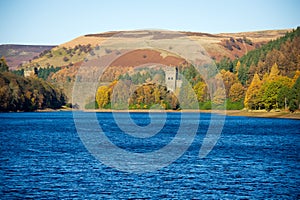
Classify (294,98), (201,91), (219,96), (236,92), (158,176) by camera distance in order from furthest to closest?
(201,91) < (219,96) < (236,92) < (294,98) < (158,176)

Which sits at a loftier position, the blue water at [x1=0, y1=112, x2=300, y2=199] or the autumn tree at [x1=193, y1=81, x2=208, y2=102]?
the blue water at [x1=0, y1=112, x2=300, y2=199]

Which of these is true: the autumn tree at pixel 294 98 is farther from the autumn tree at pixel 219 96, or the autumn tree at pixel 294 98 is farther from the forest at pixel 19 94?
the forest at pixel 19 94

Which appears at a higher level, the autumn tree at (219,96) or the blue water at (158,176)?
the blue water at (158,176)

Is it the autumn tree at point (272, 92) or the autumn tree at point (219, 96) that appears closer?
the autumn tree at point (272, 92)

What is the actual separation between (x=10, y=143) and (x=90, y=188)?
34006 mm

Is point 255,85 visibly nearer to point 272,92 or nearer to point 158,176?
point 272,92

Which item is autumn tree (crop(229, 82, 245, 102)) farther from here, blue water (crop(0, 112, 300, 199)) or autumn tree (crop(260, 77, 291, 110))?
blue water (crop(0, 112, 300, 199))

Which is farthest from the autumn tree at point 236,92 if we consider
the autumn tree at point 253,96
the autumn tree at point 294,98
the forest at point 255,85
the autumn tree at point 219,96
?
the autumn tree at point 294,98

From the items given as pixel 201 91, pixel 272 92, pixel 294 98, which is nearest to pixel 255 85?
pixel 272 92

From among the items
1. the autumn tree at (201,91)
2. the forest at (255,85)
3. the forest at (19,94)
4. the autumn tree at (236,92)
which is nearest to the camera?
the forest at (255,85)

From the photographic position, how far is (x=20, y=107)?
186 metres

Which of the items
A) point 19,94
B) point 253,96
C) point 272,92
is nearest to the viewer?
point 272,92

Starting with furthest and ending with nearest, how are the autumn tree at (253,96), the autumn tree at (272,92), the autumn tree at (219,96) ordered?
the autumn tree at (219,96)
the autumn tree at (253,96)
the autumn tree at (272,92)

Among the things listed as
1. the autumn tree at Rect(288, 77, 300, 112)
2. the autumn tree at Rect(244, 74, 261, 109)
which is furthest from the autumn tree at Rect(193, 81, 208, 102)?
the autumn tree at Rect(288, 77, 300, 112)
